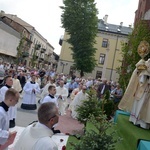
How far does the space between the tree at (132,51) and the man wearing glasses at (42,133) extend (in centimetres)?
1163

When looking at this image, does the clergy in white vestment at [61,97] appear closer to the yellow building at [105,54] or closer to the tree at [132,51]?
the tree at [132,51]

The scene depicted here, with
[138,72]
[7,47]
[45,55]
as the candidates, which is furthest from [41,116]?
[45,55]

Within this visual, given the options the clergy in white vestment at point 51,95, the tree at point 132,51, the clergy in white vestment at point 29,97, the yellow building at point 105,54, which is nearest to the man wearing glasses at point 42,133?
the clergy in white vestment at point 51,95

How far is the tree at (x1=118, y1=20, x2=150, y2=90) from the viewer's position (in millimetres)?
14345

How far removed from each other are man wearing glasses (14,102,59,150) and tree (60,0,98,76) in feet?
130

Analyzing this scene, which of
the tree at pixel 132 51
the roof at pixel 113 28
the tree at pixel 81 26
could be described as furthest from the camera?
the roof at pixel 113 28

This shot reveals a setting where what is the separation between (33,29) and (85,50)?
35575 millimetres

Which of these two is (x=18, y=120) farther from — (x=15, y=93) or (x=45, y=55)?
(x=45, y=55)

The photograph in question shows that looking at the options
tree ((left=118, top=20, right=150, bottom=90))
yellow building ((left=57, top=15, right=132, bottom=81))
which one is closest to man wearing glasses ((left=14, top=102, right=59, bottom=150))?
tree ((left=118, top=20, right=150, bottom=90))

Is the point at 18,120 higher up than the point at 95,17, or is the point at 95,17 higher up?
the point at 95,17

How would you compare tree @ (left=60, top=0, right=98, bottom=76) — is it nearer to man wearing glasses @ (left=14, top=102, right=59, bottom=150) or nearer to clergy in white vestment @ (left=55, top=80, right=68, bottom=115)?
clergy in white vestment @ (left=55, top=80, right=68, bottom=115)

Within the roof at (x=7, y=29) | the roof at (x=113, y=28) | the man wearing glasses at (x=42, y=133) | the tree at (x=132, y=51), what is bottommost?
the man wearing glasses at (x=42, y=133)

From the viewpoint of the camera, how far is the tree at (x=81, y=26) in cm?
4184

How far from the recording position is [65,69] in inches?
2152
